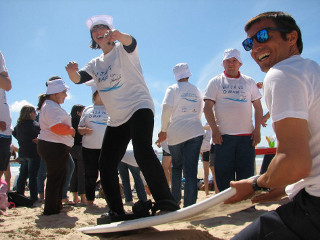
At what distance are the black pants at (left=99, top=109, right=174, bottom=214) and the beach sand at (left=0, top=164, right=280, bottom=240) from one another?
316 mm

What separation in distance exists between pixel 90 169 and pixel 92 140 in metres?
0.46

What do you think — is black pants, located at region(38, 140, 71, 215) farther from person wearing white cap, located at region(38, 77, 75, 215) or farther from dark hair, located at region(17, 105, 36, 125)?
dark hair, located at region(17, 105, 36, 125)

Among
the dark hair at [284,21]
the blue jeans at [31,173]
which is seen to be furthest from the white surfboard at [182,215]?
the blue jeans at [31,173]

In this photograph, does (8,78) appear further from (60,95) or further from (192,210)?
(192,210)

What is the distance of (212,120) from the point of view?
384 cm

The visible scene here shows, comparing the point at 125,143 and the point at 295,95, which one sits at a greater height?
the point at 295,95

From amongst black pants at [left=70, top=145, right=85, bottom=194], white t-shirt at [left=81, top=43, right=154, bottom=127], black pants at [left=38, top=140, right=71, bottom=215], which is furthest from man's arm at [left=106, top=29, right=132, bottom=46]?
black pants at [left=70, top=145, right=85, bottom=194]

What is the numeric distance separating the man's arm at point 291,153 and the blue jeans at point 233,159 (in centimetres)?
258

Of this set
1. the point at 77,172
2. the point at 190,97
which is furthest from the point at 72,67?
the point at 77,172

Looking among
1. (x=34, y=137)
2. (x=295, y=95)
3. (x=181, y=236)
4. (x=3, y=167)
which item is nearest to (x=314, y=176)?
(x=295, y=95)

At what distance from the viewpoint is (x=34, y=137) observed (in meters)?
5.36

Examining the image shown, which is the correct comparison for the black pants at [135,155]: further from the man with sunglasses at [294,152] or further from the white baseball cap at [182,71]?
the white baseball cap at [182,71]

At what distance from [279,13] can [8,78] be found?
3.01 meters

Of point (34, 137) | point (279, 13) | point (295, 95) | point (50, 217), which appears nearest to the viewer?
point (295, 95)
